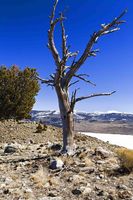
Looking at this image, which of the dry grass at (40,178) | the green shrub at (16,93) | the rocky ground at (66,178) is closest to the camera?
the rocky ground at (66,178)

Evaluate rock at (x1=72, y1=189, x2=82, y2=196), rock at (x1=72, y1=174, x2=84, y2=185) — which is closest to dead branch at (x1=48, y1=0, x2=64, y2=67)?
rock at (x1=72, y1=174, x2=84, y2=185)

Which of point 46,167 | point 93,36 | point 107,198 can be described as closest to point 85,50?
point 93,36

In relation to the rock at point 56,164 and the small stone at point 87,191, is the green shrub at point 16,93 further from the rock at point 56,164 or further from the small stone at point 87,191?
the small stone at point 87,191

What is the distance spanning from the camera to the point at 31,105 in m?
45.7

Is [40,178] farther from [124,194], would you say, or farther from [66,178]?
[124,194]

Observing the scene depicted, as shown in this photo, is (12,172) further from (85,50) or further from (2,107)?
(2,107)

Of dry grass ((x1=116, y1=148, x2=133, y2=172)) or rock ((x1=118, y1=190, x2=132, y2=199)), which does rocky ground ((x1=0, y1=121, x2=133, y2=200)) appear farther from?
dry grass ((x1=116, y1=148, x2=133, y2=172))

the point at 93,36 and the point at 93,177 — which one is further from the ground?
the point at 93,36

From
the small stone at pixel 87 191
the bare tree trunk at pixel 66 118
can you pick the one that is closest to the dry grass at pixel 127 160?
the small stone at pixel 87 191

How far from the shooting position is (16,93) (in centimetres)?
4438

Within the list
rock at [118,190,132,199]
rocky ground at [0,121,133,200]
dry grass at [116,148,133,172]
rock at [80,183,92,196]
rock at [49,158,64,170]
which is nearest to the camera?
rock at [118,190,132,199]

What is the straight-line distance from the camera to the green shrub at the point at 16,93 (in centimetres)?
4378

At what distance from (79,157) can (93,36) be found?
19.6 feet

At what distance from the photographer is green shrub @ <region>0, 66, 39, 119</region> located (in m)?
43.8
